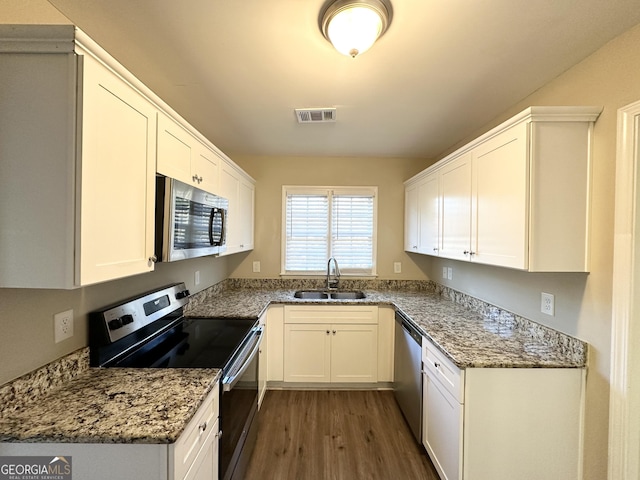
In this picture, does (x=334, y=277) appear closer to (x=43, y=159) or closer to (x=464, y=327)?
(x=464, y=327)

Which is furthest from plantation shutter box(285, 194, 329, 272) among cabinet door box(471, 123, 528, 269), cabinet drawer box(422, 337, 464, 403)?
cabinet door box(471, 123, 528, 269)

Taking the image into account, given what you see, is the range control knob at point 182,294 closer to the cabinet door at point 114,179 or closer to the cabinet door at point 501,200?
the cabinet door at point 114,179

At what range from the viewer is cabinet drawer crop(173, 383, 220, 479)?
0.96 m

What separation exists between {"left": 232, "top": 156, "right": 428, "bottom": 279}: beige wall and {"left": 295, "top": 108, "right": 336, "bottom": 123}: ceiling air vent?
3.68 feet

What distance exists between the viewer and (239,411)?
165 centimetres

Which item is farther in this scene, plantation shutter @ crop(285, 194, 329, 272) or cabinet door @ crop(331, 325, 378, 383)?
plantation shutter @ crop(285, 194, 329, 272)

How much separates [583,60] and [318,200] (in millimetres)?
2434

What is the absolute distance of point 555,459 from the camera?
146 centimetres

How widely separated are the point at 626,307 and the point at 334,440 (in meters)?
1.96

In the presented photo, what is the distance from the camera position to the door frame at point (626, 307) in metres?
1.26

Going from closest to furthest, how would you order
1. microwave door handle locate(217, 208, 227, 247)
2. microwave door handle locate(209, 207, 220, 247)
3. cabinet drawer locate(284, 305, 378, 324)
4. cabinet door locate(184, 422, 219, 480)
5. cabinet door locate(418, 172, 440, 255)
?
cabinet door locate(184, 422, 219, 480)
microwave door handle locate(209, 207, 220, 247)
microwave door handle locate(217, 208, 227, 247)
cabinet door locate(418, 172, 440, 255)
cabinet drawer locate(284, 305, 378, 324)

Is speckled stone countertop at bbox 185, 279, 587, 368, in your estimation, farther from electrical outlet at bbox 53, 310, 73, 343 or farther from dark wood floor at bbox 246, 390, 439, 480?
electrical outlet at bbox 53, 310, 73, 343

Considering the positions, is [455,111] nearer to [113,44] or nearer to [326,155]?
[326,155]

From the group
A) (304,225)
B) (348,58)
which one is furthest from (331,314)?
(348,58)
